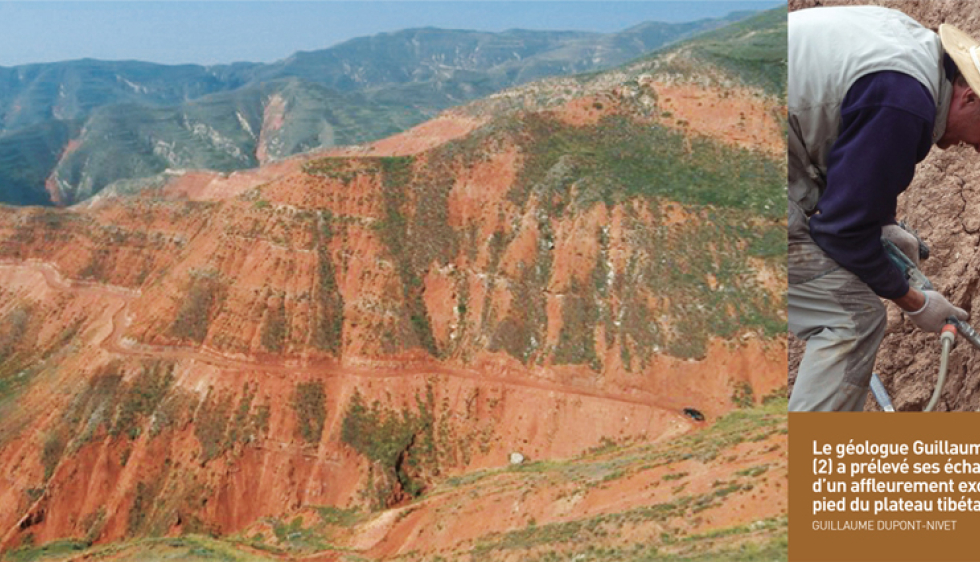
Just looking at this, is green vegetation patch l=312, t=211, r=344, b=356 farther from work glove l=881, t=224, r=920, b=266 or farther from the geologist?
the geologist

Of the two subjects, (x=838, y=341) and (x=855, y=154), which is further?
(x=838, y=341)

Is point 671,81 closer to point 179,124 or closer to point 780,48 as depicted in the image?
point 780,48

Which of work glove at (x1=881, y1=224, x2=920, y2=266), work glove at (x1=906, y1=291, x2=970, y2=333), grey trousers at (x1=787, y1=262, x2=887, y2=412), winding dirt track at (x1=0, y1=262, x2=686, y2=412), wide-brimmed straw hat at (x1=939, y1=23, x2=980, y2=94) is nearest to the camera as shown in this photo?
wide-brimmed straw hat at (x1=939, y1=23, x2=980, y2=94)

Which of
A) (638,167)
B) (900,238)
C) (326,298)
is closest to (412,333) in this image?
(326,298)

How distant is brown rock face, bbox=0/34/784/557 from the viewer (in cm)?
3234

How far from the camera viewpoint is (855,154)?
3.68m

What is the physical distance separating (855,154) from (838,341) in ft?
4.75

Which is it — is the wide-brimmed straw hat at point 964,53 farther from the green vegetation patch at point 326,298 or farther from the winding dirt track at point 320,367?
the green vegetation patch at point 326,298

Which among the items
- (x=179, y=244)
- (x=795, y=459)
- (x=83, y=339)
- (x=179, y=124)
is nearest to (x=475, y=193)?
(x=179, y=244)

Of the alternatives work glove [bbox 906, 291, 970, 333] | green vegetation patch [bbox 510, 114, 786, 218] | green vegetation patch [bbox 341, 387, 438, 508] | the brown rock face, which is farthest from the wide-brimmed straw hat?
green vegetation patch [bbox 510, 114, 786, 218]

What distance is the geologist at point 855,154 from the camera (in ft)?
12.0

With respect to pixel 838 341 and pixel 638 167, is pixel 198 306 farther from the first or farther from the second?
pixel 838 341

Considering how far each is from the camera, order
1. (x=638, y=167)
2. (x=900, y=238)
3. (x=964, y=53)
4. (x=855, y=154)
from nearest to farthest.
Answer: (x=855, y=154) < (x=964, y=53) < (x=900, y=238) < (x=638, y=167)

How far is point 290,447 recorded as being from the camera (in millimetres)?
34031
